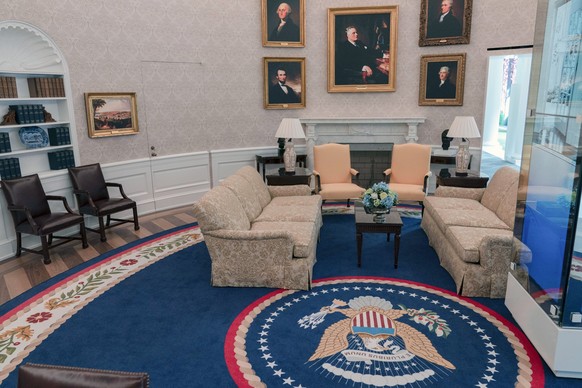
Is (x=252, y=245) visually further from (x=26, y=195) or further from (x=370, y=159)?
(x=370, y=159)

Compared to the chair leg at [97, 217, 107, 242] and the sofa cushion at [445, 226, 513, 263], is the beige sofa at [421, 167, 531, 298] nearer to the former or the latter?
the sofa cushion at [445, 226, 513, 263]

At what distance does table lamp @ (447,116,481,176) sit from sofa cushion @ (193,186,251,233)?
3.59m

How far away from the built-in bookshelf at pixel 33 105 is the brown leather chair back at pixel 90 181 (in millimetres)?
261

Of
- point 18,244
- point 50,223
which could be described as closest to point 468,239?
point 50,223

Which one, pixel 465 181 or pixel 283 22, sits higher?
pixel 283 22

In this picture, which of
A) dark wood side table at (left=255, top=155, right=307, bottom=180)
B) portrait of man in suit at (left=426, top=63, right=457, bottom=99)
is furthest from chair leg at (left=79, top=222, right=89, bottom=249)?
portrait of man in suit at (left=426, top=63, right=457, bottom=99)

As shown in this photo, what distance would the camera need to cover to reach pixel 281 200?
6.16 meters

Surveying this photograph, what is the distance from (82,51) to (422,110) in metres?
5.70

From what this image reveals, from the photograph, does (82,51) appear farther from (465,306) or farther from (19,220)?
(465,306)

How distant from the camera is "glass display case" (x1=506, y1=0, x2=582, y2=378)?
2.98 meters

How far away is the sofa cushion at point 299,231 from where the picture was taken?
4.44m

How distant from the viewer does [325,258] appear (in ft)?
17.6

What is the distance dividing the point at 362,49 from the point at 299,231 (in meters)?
4.63

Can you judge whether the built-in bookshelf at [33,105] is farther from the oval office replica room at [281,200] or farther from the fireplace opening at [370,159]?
the fireplace opening at [370,159]
